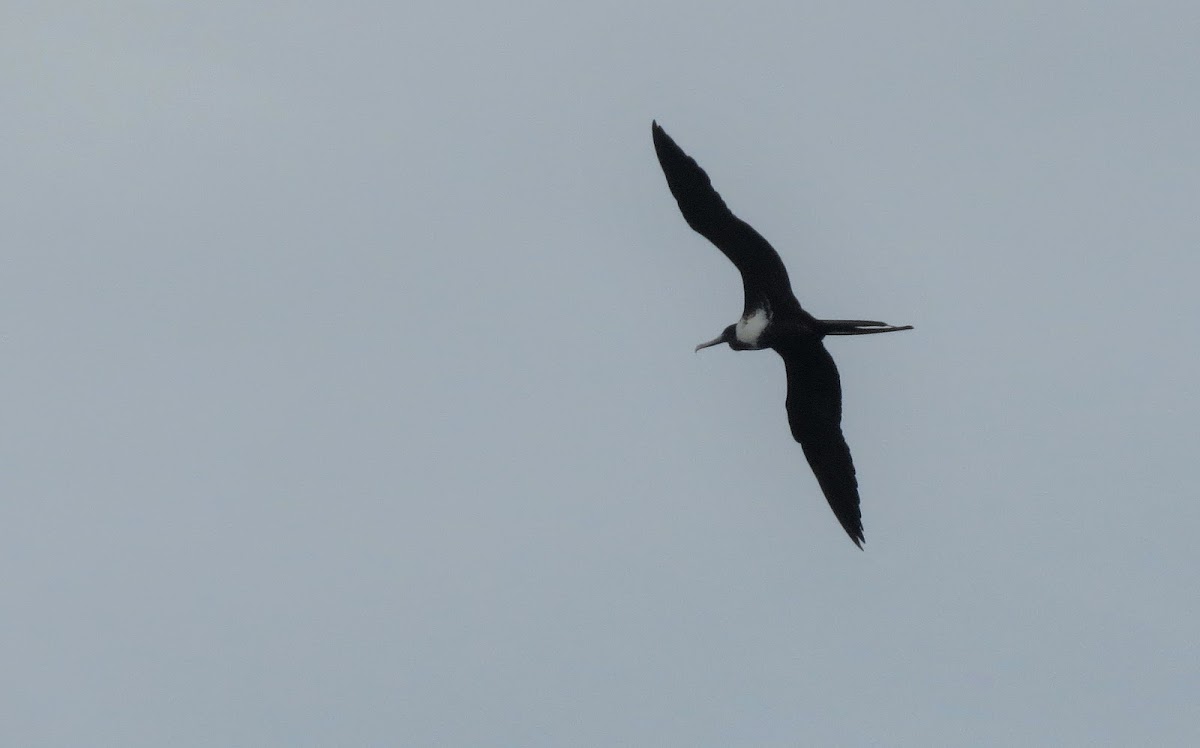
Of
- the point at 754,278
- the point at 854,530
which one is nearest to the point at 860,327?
the point at 754,278

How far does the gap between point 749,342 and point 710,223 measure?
1.63 m

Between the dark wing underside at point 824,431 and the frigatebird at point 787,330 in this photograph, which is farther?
the dark wing underside at point 824,431

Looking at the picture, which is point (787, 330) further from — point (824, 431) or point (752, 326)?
point (824, 431)

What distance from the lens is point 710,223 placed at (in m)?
19.2

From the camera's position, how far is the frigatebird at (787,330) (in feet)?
62.4

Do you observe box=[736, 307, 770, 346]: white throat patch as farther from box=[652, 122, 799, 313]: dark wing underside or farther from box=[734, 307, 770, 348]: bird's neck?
box=[652, 122, 799, 313]: dark wing underside

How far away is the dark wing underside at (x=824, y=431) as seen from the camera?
2028cm

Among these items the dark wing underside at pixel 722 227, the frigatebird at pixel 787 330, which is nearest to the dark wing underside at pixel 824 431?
the frigatebird at pixel 787 330

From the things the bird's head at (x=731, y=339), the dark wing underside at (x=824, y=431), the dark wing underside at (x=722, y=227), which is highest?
the dark wing underside at (x=722, y=227)

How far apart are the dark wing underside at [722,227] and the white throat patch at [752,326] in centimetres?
21

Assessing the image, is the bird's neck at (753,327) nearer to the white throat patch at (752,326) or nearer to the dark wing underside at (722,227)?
the white throat patch at (752,326)

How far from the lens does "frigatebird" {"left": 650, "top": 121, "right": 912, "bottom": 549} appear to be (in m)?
19.0

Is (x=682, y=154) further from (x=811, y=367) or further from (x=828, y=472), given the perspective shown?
(x=828, y=472)

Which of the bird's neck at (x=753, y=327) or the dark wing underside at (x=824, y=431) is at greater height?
the bird's neck at (x=753, y=327)
